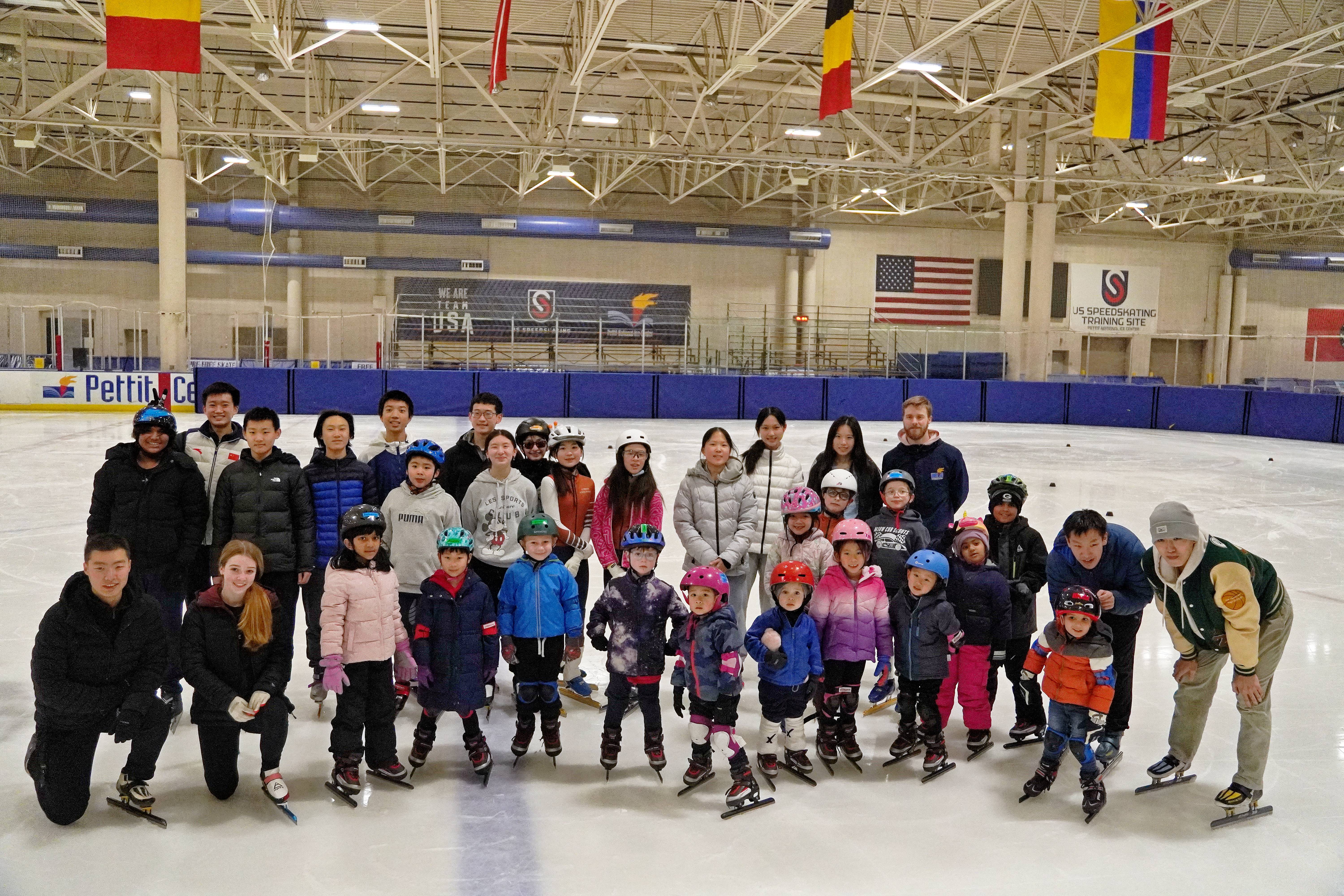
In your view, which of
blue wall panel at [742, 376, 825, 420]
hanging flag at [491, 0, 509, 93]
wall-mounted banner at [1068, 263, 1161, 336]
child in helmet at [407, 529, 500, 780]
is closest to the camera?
child in helmet at [407, 529, 500, 780]

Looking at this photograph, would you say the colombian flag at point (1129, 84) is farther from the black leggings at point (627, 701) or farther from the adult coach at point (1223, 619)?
the black leggings at point (627, 701)

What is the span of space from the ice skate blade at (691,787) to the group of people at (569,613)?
0.14ft

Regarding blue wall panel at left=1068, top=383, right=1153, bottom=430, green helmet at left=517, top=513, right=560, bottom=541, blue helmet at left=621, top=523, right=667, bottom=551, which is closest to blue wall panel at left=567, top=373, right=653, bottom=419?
blue wall panel at left=1068, top=383, right=1153, bottom=430

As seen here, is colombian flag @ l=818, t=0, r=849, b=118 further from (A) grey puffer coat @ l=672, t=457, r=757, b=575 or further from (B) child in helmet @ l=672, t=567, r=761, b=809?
(B) child in helmet @ l=672, t=567, r=761, b=809

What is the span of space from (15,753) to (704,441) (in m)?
3.57

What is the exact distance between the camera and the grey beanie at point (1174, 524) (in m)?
4.10

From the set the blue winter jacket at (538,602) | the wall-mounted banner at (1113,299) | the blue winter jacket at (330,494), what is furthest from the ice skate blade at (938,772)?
the wall-mounted banner at (1113,299)

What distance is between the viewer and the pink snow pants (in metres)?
4.85

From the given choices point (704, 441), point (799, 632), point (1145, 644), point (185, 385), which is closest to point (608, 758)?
point (799, 632)

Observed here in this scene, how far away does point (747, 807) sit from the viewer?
4.27 meters

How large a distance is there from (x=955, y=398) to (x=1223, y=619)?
24.4 m

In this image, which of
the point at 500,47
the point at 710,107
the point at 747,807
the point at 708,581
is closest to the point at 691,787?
the point at 747,807

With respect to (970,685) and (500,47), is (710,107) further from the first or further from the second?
(970,685)

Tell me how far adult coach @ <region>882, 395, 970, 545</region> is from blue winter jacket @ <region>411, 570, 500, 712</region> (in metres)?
2.65
